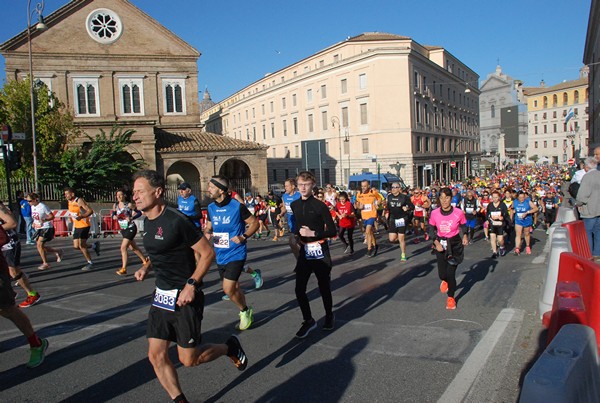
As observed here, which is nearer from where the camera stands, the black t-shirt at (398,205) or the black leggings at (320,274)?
the black leggings at (320,274)

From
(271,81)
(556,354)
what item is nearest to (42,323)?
(556,354)

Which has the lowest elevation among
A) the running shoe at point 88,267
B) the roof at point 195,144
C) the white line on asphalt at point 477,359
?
the white line on asphalt at point 477,359

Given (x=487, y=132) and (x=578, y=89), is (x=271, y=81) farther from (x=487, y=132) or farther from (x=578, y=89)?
(x=578, y=89)

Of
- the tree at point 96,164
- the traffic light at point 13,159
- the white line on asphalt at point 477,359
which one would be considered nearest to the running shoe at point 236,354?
the white line on asphalt at point 477,359

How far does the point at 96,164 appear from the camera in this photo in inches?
1043

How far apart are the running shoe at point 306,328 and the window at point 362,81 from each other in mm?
47626

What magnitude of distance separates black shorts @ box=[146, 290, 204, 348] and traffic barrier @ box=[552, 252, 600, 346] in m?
3.46

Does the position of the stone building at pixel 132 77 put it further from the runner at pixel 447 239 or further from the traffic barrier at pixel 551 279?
the traffic barrier at pixel 551 279

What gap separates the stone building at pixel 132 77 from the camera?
32.5 m

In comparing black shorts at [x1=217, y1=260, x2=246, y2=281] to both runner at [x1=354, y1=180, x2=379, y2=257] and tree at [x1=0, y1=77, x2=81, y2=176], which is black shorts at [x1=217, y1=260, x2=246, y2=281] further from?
tree at [x1=0, y1=77, x2=81, y2=176]

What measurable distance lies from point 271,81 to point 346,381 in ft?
221

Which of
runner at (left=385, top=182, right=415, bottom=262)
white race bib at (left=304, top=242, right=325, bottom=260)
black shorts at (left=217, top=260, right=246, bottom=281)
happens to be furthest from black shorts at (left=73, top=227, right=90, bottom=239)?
runner at (left=385, top=182, right=415, bottom=262)

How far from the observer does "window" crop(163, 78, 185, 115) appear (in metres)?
36.8

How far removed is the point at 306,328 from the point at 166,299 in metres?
2.41
